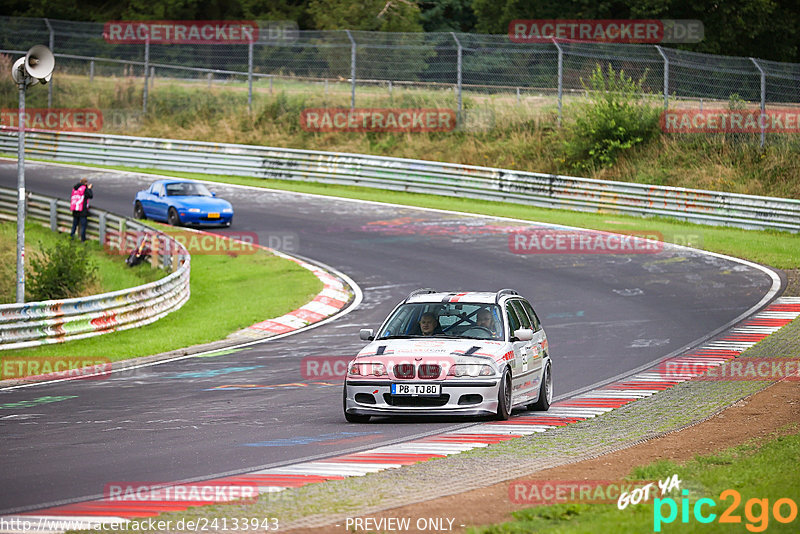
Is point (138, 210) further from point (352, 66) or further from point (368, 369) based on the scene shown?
point (368, 369)

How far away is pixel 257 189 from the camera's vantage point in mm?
36812

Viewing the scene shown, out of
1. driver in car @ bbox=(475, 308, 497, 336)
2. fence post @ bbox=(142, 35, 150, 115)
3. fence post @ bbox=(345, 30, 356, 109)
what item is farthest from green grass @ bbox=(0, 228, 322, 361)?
fence post @ bbox=(142, 35, 150, 115)

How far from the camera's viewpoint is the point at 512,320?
1275 cm

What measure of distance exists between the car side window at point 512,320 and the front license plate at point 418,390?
1359 millimetres

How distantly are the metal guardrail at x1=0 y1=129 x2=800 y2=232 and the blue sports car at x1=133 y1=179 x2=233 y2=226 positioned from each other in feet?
24.4

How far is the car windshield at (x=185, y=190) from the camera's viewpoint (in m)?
31.3

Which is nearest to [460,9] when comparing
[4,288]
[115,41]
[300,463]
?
[115,41]

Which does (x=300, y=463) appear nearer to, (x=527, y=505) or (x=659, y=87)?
(x=527, y=505)

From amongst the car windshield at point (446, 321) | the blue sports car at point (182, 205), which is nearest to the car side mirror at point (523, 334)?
the car windshield at point (446, 321)

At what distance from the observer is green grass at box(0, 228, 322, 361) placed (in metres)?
18.3

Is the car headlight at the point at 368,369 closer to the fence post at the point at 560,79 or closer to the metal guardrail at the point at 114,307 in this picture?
the metal guardrail at the point at 114,307

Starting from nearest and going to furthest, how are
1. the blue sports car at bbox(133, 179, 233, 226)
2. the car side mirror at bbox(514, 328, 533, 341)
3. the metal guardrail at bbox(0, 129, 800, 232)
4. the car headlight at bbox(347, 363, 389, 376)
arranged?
the car headlight at bbox(347, 363, 389, 376) → the car side mirror at bbox(514, 328, 533, 341) → the blue sports car at bbox(133, 179, 233, 226) → the metal guardrail at bbox(0, 129, 800, 232)

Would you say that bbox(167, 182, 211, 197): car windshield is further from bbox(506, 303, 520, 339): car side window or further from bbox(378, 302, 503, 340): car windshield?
bbox(506, 303, 520, 339): car side window

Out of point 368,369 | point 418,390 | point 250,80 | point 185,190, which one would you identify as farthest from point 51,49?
point 418,390
